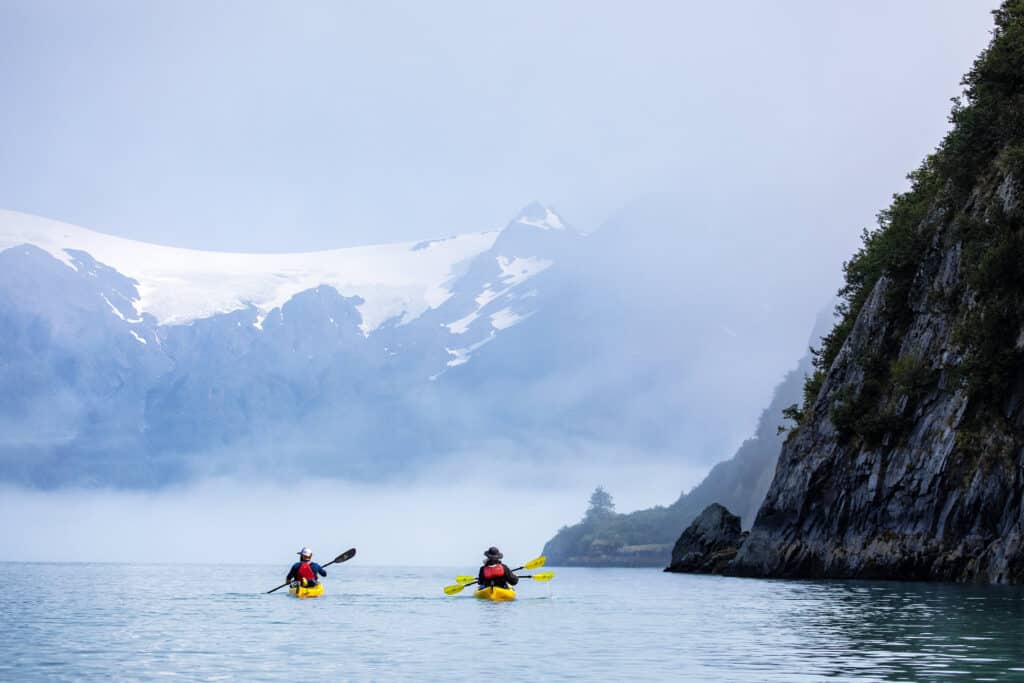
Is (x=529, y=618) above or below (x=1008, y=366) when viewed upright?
below

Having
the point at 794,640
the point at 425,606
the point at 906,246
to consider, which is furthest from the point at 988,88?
the point at 794,640

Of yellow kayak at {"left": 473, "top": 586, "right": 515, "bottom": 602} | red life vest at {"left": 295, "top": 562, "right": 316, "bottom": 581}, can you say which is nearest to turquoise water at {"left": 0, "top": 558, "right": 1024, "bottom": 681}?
yellow kayak at {"left": 473, "top": 586, "right": 515, "bottom": 602}

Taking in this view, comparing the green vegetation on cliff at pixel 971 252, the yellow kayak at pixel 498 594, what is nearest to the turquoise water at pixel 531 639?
the yellow kayak at pixel 498 594

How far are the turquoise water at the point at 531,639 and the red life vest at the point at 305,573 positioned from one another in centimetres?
281

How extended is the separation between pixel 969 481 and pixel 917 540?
661 cm

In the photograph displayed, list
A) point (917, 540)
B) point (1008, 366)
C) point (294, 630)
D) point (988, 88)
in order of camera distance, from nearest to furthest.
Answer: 1. point (294, 630)
2. point (1008, 366)
3. point (917, 540)
4. point (988, 88)

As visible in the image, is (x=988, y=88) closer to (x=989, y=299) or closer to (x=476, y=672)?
(x=989, y=299)

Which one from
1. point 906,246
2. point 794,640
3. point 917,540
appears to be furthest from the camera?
point 906,246

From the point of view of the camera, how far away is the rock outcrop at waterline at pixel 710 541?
116938 millimetres

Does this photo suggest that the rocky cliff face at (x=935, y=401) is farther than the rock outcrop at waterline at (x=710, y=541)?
No

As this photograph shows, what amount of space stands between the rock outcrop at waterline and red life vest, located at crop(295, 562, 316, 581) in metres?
62.6

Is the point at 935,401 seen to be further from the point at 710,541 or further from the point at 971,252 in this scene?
the point at 710,541

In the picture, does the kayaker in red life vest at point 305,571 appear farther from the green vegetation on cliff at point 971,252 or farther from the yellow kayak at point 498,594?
the green vegetation on cliff at point 971,252

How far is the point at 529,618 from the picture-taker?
145 ft
